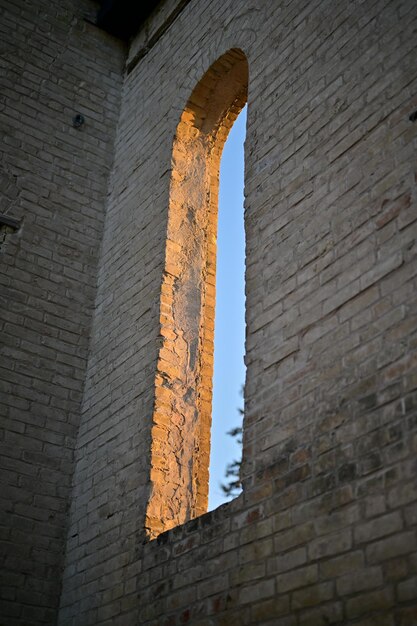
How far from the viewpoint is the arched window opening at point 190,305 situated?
540 centimetres

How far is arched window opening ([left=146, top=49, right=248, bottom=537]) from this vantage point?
540cm

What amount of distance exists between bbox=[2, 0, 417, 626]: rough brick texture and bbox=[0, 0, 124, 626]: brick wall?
23 millimetres

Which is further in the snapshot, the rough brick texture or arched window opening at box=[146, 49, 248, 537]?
arched window opening at box=[146, 49, 248, 537]

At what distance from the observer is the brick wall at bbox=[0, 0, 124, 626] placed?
227 inches

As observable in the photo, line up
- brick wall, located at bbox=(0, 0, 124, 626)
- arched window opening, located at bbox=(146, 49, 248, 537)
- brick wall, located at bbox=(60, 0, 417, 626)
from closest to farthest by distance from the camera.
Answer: brick wall, located at bbox=(60, 0, 417, 626), arched window opening, located at bbox=(146, 49, 248, 537), brick wall, located at bbox=(0, 0, 124, 626)

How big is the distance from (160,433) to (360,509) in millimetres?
2067

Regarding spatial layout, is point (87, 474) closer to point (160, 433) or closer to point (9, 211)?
point (160, 433)

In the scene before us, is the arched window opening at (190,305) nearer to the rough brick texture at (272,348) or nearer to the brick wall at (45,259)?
the rough brick texture at (272,348)

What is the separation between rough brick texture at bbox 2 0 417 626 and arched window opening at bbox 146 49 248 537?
0.27 ft

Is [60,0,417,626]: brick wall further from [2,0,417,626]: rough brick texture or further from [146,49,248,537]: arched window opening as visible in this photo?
[146,49,248,537]: arched window opening

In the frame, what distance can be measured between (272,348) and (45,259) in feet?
9.04

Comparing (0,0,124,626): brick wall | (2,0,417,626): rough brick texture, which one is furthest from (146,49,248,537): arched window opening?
(0,0,124,626): brick wall

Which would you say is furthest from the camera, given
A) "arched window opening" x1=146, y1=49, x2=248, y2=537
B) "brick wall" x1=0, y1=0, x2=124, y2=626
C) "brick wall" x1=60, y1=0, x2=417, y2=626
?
"brick wall" x1=0, y1=0, x2=124, y2=626

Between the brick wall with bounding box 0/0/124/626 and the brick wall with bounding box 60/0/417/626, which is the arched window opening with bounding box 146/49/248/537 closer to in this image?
the brick wall with bounding box 60/0/417/626
